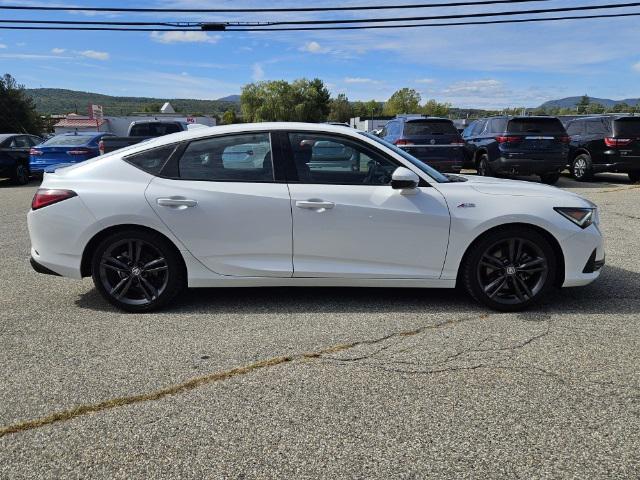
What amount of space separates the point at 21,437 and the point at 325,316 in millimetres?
2316

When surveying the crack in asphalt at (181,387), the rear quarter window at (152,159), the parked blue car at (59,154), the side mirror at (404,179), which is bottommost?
the crack in asphalt at (181,387)

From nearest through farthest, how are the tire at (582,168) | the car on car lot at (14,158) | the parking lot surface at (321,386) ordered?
the parking lot surface at (321,386), the tire at (582,168), the car on car lot at (14,158)

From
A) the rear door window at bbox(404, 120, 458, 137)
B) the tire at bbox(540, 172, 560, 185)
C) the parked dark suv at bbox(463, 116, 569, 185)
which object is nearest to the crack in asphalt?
the rear door window at bbox(404, 120, 458, 137)

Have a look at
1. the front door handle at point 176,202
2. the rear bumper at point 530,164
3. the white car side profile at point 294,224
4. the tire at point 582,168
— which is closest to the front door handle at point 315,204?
the white car side profile at point 294,224

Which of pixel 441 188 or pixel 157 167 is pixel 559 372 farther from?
pixel 157 167

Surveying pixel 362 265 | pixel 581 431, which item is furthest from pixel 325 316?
pixel 581 431

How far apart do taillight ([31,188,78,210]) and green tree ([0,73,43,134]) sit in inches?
2185

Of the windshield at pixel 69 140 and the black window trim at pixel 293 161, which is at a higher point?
the windshield at pixel 69 140

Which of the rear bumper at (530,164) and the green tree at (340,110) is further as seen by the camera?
the green tree at (340,110)

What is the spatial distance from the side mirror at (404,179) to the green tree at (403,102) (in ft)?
401

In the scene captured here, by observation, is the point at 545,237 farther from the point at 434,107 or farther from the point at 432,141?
the point at 434,107

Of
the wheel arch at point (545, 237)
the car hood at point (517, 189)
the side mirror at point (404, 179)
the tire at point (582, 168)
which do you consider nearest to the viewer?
the side mirror at point (404, 179)

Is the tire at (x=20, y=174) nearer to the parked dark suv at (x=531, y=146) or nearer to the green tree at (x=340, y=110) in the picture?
the parked dark suv at (x=531, y=146)

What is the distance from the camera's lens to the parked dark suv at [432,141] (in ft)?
44.5
